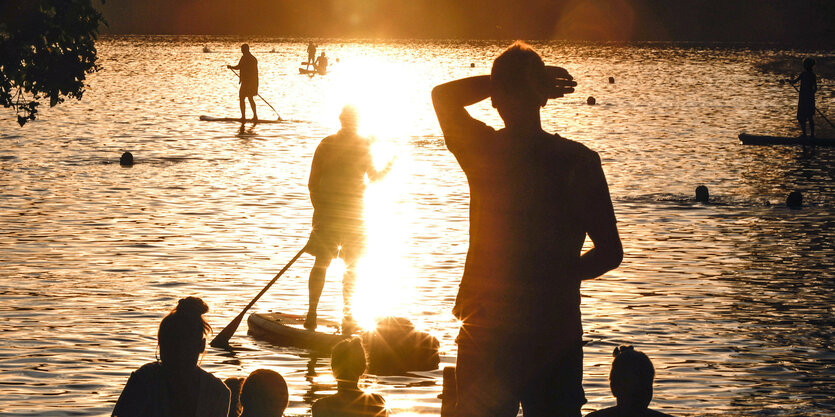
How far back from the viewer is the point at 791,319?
45.2ft

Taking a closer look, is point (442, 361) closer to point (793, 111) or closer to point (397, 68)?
point (793, 111)

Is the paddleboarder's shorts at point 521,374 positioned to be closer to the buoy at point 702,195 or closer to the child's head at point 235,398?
the child's head at point 235,398

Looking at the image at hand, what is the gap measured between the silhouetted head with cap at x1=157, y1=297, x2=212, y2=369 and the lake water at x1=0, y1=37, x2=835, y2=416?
16.2 feet

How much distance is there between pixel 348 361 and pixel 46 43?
6.36 meters

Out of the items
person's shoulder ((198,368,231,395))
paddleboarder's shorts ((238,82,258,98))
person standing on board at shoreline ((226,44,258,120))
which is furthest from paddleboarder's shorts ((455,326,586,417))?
paddleboarder's shorts ((238,82,258,98))

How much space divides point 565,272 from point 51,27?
7.16m

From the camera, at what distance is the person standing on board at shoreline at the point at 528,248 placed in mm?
5398

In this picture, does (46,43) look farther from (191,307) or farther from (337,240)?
(191,307)

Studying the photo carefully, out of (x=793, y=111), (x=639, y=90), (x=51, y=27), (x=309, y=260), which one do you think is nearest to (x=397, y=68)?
(x=639, y=90)

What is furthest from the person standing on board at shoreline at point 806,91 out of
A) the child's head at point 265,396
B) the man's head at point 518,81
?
the man's head at point 518,81

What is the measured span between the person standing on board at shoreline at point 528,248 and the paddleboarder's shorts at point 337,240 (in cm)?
674

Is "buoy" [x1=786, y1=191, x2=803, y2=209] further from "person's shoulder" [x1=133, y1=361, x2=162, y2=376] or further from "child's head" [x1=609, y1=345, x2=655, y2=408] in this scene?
"person's shoulder" [x1=133, y1=361, x2=162, y2=376]

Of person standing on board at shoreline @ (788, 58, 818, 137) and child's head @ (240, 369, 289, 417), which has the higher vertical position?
person standing on board at shoreline @ (788, 58, 818, 137)

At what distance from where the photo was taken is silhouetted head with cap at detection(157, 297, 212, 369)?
5.13m
